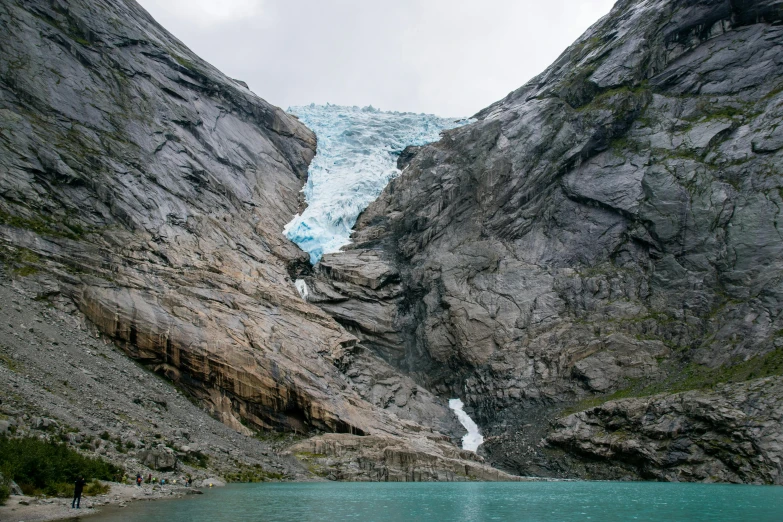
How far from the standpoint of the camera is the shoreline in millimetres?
18984

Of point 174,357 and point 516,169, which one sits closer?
point 174,357

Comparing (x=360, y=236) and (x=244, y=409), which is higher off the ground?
(x=360, y=236)

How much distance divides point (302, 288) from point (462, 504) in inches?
1598

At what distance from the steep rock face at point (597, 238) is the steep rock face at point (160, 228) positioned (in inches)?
306

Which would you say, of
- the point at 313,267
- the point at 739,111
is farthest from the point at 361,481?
the point at 739,111

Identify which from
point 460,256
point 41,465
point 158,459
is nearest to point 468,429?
point 460,256

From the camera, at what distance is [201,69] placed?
82.7 metres

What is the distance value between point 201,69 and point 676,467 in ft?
240

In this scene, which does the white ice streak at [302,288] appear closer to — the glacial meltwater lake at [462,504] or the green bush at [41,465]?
the glacial meltwater lake at [462,504]

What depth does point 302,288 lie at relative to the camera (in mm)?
67875

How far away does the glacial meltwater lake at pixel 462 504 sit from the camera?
24692 mm

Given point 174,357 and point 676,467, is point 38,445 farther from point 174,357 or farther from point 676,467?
point 676,467

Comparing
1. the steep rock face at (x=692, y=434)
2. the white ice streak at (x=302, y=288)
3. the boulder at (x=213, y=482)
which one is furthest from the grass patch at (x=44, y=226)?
the steep rock face at (x=692, y=434)

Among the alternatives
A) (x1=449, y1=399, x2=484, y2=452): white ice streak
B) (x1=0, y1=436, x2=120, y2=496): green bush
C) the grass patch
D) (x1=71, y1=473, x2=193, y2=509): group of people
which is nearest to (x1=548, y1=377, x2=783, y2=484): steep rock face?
(x1=449, y1=399, x2=484, y2=452): white ice streak
